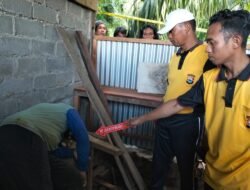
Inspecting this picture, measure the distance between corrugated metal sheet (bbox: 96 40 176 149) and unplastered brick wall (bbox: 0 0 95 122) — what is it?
56 cm

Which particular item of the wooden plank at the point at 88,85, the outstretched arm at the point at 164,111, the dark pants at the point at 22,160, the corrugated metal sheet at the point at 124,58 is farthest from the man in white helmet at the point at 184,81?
the dark pants at the point at 22,160

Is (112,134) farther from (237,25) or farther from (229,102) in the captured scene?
(237,25)

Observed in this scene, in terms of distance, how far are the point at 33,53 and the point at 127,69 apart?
4.79ft

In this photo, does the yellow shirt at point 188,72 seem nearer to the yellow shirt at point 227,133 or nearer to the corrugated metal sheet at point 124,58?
the yellow shirt at point 227,133

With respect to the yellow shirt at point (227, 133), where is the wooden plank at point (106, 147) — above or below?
below

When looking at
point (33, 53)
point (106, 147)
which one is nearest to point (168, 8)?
point (33, 53)

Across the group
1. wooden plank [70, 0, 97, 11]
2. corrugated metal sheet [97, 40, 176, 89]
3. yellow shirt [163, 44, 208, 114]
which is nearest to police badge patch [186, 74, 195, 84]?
yellow shirt [163, 44, 208, 114]

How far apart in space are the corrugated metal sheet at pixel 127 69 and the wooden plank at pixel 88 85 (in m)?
0.82

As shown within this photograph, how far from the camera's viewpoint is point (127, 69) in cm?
371

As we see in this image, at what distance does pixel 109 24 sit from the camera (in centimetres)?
838

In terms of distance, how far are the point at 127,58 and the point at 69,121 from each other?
190 centimetres

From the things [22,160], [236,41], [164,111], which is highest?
[236,41]

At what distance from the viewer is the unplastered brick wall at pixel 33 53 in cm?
222

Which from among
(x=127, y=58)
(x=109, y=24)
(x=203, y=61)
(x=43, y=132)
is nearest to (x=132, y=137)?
(x=127, y=58)
